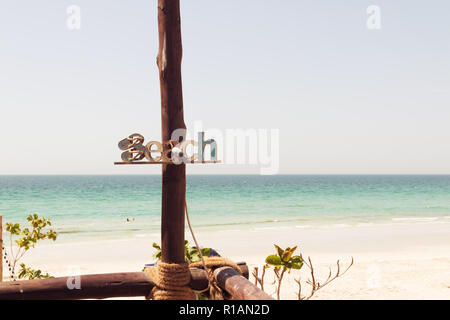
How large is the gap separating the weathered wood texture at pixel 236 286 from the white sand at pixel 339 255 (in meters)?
6.72

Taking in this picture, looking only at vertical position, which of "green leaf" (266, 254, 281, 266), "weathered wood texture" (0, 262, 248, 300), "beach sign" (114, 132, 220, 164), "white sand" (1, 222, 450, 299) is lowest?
"white sand" (1, 222, 450, 299)

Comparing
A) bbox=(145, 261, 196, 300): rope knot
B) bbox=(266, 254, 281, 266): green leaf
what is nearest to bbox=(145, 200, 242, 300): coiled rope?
bbox=(145, 261, 196, 300): rope knot

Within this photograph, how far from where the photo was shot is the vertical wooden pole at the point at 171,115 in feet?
8.17

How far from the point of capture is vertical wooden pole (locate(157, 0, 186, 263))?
2490 mm

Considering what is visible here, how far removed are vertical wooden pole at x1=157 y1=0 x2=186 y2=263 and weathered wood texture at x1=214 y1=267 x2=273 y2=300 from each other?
27 centimetres

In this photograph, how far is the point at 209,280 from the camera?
2.65 m

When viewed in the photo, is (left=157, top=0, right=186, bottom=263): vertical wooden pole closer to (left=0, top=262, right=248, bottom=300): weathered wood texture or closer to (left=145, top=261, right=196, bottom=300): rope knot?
(left=145, top=261, right=196, bottom=300): rope knot

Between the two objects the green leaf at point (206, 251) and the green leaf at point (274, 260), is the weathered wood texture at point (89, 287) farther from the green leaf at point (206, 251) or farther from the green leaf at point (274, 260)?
the green leaf at point (274, 260)

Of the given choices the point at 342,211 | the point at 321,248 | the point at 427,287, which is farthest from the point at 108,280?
the point at 342,211

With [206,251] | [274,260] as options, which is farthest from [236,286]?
[274,260]

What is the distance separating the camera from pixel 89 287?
2592 mm

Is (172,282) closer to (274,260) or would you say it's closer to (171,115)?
(171,115)
